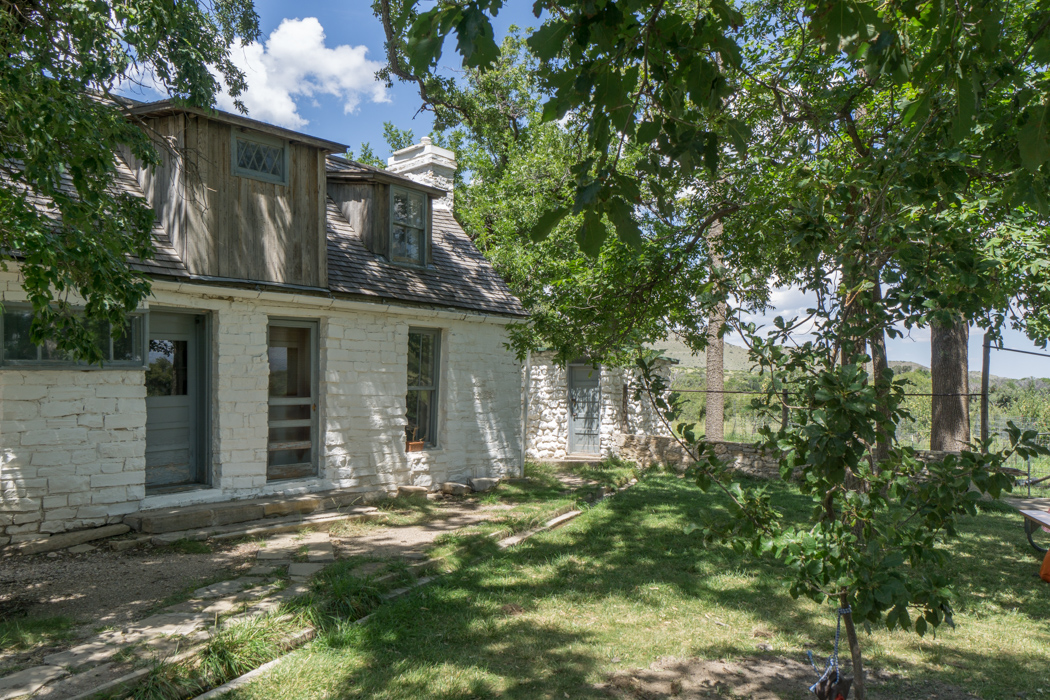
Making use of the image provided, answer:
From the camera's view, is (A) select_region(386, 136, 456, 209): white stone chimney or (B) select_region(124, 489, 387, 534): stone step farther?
(A) select_region(386, 136, 456, 209): white stone chimney

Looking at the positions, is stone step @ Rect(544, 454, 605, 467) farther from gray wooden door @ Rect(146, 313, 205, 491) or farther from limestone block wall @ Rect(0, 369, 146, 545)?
limestone block wall @ Rect(0, 369, 146, 545)

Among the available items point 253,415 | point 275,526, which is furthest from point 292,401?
point 275,526

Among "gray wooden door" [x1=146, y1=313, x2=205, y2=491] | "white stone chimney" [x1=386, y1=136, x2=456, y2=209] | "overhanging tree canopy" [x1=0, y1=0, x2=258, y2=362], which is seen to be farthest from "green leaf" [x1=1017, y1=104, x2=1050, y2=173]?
"white stone chimney" [x1=386, y1=136, x2=456, y2=209]

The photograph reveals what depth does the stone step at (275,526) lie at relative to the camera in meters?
7.11

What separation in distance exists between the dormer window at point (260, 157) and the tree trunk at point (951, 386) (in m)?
11.8

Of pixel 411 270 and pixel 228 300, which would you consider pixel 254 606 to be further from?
pixel 411 270

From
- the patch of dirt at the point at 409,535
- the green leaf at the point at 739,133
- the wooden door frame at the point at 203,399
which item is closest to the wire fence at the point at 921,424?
the green leaf at the point at 739,133

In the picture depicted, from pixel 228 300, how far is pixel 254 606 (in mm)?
4318

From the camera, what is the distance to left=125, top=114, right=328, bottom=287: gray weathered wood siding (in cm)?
782

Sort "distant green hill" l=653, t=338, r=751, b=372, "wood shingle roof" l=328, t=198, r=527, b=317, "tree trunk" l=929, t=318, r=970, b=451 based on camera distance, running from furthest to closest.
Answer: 1. "tree trunk" l=929, t=318, r=970, b=451
2. "wood shingle roof" l=328, t=198, r=527, b=317
3. "distant green hill" l=653, t=338, r=751, b=372

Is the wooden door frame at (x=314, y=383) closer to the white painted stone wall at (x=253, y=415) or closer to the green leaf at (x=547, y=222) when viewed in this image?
the white painted stone wall at (x=253, y=415)

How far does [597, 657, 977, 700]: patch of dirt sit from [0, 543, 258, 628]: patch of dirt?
11.8ft

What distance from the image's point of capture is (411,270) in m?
10.8

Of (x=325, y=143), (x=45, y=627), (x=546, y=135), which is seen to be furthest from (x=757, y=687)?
(x=546, y=135)
